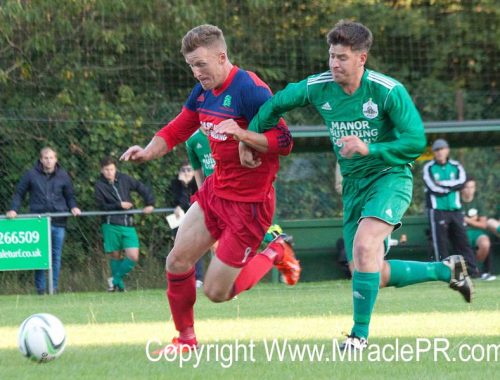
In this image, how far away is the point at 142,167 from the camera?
683 inches

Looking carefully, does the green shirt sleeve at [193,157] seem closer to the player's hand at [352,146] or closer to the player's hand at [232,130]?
the player's hand at [232,130]

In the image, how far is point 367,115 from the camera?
6.99 meters

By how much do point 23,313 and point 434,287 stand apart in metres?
5.43

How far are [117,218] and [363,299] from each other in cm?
903

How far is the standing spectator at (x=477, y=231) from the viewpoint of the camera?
15.8m

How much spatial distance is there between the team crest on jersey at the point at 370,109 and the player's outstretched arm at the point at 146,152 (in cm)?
132

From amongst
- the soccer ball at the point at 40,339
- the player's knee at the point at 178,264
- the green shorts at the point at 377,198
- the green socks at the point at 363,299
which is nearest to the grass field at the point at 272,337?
the soccer ball at the point at 40,339

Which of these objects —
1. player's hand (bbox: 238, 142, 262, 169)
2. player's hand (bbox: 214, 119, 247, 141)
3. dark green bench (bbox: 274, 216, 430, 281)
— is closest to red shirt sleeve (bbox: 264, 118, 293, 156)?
player's hand (bbox: 238, 142, 262, 169)

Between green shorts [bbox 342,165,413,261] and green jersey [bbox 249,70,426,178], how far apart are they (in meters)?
0.06

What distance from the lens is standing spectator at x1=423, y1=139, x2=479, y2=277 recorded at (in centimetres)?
1512

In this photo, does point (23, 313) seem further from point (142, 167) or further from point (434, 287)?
point (142, 167)

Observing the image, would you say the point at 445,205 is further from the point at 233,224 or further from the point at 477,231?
the point at 233,224

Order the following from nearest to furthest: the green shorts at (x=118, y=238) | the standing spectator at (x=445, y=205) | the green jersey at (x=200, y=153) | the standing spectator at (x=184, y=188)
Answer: the green jersey at (x=200, y=153), the standing spectator at (x=445, y=205), the green shorts at (x=118, y=238), the standing spectator at (x=184, y=188)

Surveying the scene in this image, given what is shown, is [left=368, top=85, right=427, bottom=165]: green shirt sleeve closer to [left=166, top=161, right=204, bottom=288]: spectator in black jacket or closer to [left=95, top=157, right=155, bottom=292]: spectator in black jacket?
[left=166, top=161, right=204, bottom=288]: spectator in black jacket
